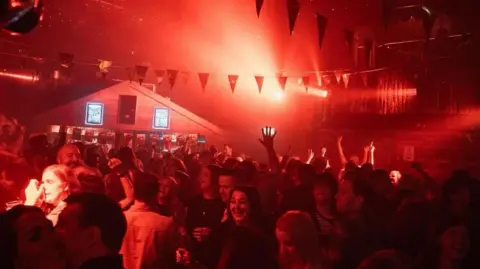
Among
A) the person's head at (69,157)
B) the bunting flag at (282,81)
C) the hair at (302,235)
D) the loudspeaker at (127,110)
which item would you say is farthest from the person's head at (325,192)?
the loudspeaker at (127,110)

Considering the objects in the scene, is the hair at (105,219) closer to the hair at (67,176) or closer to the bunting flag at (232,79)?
the hair at (67,176)

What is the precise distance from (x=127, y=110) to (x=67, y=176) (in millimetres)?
20813

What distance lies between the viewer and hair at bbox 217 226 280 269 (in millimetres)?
3244

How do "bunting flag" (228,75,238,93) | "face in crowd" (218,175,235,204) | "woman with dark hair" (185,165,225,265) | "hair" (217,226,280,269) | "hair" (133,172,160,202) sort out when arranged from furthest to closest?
"bunting flag" (228,75,238,93) < "face in crowd" (218,175,235,204) < "woman with dark hair" (185,165,225,265) < "hair" (133,172,160,202) < "hair" (217,226,280,269)

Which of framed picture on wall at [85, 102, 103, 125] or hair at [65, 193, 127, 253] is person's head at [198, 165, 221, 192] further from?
framed picture on wall at [85, 102, 103, 125]

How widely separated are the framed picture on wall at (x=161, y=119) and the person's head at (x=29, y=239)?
22.0 m

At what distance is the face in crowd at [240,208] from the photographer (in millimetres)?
4691

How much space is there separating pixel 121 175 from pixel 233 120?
27.1 metres

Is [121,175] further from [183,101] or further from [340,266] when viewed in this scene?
[183,101]

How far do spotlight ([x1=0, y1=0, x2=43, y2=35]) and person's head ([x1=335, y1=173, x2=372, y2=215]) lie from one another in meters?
3.11

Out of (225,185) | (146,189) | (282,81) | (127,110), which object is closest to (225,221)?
(146,189)

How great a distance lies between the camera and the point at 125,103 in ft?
82.9

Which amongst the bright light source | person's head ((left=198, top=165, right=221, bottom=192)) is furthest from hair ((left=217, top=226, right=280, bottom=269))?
the bright light source

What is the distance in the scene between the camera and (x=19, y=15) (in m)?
4.53
